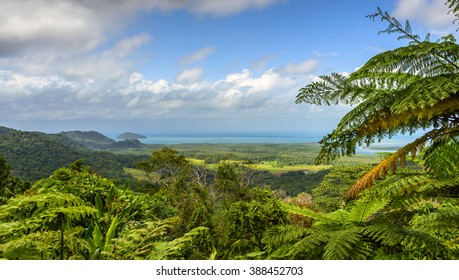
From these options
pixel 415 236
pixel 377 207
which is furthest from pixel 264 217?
pixel 415 236

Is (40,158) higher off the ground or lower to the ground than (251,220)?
lower

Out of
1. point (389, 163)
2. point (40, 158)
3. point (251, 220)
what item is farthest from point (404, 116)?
point (40, 158)

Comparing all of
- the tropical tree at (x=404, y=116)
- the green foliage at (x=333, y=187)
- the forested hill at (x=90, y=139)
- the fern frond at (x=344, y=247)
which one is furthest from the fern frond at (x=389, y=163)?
the forested hill at (x=90, y=139)

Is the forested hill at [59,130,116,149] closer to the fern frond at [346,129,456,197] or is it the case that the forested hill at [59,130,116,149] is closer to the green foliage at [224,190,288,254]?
the green foliage at [224,190,288,254]

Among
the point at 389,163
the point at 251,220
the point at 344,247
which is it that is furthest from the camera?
the point at 251,220

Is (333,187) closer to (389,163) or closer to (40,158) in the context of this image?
(389,163)

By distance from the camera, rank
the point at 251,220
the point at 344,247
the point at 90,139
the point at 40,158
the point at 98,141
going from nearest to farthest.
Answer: the point at 344,247 → the point at 251,220 → the point at 40,158 → the point at 98,141 → the point at 90,139

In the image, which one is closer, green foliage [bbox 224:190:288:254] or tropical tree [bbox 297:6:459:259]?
tropical tree [bbox 297:6:459:259]

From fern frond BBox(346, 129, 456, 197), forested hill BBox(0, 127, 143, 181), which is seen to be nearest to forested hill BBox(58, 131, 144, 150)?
forested hill BBox(0, 127, 143, 181)

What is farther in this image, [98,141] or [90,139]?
[90,139]

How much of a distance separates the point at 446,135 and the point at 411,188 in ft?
1.01

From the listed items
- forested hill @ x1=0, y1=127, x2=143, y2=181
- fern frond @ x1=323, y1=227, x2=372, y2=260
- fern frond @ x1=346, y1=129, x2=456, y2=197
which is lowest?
forested hill @ x1=0, y1=127, x2=143, y2=181

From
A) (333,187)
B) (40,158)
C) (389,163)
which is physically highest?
(389,163)

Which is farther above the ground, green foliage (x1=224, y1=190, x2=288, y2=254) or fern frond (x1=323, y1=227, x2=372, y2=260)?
fern frond (x1=323, y1=227, x2=372, y2=260)
